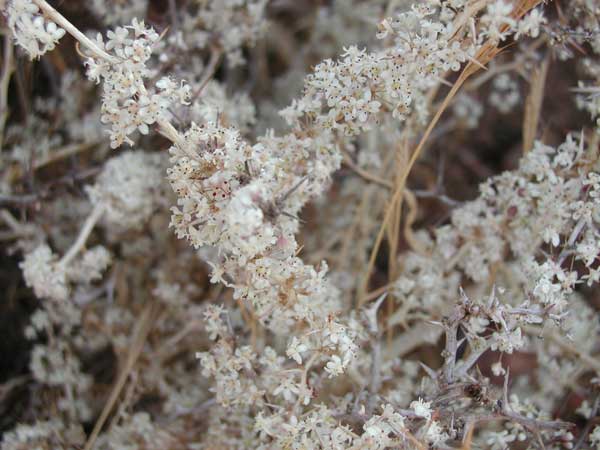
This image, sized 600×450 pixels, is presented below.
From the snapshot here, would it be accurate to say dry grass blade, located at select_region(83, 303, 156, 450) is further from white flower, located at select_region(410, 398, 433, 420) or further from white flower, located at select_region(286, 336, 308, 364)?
white flower, located at select_region(410, 398, 433, 420)

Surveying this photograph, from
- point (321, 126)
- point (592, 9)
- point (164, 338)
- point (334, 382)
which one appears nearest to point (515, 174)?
point (592, 9)

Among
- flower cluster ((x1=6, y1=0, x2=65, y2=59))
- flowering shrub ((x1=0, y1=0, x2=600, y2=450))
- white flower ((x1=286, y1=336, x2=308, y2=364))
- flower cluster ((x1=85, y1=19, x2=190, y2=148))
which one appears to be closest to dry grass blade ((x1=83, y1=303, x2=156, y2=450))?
flowering shrub ((x1=0, y1=0, x2=600, y2=450))

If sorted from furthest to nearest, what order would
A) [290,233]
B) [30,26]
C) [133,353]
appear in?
[133,353] → [290,233] → [30,26]

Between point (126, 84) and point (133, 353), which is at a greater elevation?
point (126, 84)

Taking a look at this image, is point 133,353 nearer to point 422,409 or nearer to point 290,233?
point 290,233

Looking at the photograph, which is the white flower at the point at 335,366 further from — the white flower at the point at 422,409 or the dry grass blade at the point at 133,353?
the dry grass blade at the point at 133,353

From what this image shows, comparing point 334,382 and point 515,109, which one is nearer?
point 334,382

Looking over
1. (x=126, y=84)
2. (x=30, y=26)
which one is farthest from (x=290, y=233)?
(x=30, y=26)

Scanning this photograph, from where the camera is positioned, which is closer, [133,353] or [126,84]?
[126,84]

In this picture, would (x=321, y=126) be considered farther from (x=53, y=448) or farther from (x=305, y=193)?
(x=53, y=448)
